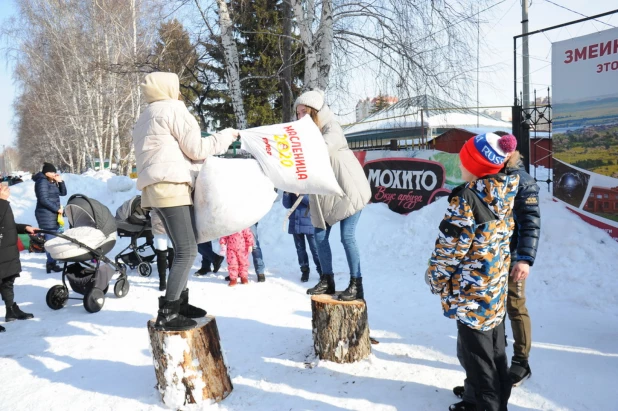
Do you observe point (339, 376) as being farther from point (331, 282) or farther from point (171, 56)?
point (171, 56)

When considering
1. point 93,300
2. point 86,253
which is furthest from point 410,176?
point 93,300

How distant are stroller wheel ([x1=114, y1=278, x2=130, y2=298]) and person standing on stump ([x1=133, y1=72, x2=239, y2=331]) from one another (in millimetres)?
2768

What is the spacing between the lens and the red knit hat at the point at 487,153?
236 cm

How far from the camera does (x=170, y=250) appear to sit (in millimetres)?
6172

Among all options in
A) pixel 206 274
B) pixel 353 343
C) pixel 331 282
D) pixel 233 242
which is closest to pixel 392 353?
pixel 353 343

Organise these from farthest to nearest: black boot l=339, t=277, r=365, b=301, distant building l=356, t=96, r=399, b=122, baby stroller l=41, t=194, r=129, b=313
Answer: distant building l=356, t=96, r=399, b=122, baby stroller l=41, t=194, r=129, b=313, black boot l=339, t=277, r=365, b=301

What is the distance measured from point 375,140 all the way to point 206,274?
15.9 metres

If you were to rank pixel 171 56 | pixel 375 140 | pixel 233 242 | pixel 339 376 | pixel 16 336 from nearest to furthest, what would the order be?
pixel 339 376 → pixel 16 336 → pixel 233 242 → pixel 171 56 → pixel 375 140

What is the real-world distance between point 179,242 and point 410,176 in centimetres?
656

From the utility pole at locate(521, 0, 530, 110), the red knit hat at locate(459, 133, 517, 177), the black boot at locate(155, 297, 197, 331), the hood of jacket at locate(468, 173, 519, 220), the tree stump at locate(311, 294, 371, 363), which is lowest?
the tree stump at locate(311, 294, 371, 363)

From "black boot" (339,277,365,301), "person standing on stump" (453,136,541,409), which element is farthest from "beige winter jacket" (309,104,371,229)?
"person standing on stump" (453,136,541,409)

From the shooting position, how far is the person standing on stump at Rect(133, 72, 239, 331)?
113 inches

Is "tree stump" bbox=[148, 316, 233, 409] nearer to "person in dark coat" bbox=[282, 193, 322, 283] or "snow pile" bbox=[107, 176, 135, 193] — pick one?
"person in dark coat" bbox=[282, 193, 322, 283]

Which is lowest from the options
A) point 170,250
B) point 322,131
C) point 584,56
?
point 170,250
